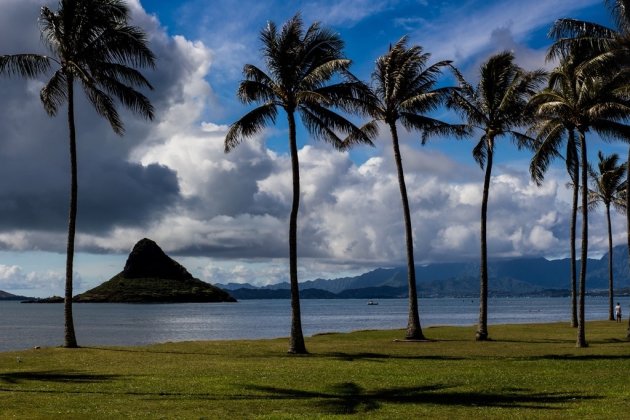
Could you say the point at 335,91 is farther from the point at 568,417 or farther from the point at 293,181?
the point at 568,417

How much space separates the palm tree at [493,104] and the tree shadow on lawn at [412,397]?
63.0 feet

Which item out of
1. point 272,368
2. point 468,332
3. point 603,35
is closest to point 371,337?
point 468,332

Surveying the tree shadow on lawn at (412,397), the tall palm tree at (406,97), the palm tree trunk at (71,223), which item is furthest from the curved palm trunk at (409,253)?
the tree shadow on lawn at (412,397)

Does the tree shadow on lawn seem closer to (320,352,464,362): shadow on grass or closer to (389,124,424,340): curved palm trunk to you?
(320,352,464,362): shadow on grass

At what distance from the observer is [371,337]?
41.6 metres

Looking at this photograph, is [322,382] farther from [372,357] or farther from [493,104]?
[493,104]

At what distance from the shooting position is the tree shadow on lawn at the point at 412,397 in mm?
17344

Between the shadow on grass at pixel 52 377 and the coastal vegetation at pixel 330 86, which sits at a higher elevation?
the coastal vegetation at pixel 330 86

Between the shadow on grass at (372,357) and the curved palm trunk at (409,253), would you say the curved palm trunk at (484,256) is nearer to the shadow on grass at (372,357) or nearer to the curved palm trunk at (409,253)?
the curved palm trunk at (409,253)

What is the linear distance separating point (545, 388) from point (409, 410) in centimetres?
546

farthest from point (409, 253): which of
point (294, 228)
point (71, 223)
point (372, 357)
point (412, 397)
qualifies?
point (412, 397)

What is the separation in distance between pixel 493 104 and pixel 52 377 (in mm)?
26002

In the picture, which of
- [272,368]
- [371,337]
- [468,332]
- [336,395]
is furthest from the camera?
[468,332]

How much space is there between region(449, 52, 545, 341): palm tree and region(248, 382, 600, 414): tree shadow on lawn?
19.2 m
